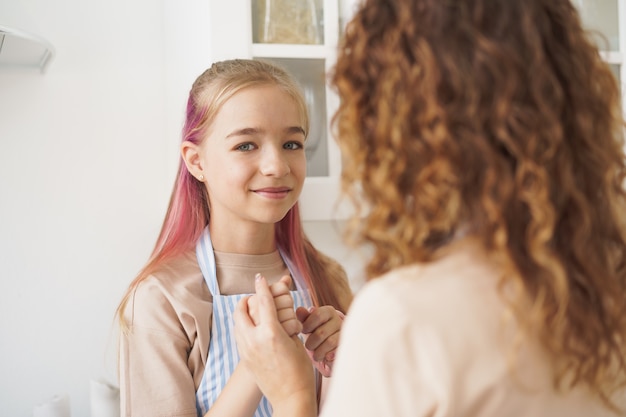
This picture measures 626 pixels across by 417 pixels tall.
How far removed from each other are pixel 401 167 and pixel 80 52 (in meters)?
1.32

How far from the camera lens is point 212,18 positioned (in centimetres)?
141

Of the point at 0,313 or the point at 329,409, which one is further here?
the point at 0,313

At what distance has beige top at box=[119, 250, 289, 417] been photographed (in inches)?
43.6

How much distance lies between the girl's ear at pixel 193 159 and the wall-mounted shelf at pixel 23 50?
0.44 metres

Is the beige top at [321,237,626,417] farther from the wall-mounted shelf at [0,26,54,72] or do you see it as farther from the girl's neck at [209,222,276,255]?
the wall-mounted shelf at [0,26,54,72]

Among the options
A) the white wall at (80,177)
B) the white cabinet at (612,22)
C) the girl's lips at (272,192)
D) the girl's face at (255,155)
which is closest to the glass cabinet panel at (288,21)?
the white wall at (80,177)

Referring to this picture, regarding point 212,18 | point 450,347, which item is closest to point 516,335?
point 450,347

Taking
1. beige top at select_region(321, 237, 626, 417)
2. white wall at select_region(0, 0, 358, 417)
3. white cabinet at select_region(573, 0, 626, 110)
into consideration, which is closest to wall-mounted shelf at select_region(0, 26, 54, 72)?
white wall at select_region(0, 0, 358, 417)

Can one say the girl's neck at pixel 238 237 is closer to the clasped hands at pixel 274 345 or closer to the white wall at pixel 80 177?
the clasped hands at pixel 274 345

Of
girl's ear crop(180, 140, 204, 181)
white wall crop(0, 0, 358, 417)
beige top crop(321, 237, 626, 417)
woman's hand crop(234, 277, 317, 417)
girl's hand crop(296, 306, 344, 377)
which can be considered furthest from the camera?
white wall crop(0, 0, 358, 417)

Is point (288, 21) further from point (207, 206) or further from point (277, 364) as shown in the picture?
point (277, 364)

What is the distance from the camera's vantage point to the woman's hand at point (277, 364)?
88 centimetres

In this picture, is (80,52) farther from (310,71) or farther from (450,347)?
(450,347)

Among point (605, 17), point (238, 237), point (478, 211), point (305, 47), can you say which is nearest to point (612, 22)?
point (605, 17)
